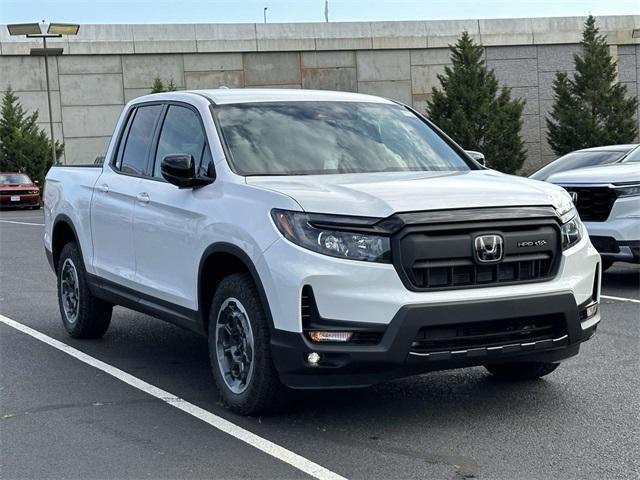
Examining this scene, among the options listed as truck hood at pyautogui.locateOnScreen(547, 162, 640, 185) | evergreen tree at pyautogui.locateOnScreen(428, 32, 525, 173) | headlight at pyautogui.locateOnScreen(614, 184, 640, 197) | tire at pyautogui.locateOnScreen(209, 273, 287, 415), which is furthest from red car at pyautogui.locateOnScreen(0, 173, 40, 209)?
tire at pyautogui.locateOnScreen(209, 273, 287, 415)

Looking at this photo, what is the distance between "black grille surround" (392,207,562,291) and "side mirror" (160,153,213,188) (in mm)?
1557

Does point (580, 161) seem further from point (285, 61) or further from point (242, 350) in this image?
point (285, 61)

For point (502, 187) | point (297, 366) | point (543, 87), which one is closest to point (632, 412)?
point (502, 187)

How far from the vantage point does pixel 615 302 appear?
9898 millimetres

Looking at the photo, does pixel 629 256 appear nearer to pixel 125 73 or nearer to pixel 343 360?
pixel 343 360

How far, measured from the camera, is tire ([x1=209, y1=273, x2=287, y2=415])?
5.42 m

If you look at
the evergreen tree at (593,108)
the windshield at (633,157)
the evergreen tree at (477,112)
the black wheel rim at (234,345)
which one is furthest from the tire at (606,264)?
the evergreen tree at (593,108)

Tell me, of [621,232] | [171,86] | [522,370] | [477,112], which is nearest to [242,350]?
[522,370]

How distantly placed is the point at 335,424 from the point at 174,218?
1708 millimetres

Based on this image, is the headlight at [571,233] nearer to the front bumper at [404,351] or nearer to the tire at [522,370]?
the front bumper at [404,351]

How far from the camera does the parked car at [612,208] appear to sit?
A: 10.4 metres

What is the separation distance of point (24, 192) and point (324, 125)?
31.5m

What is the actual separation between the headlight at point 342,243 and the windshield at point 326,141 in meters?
1.01

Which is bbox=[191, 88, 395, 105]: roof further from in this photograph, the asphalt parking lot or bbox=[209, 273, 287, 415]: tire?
the asphalt parking lot
